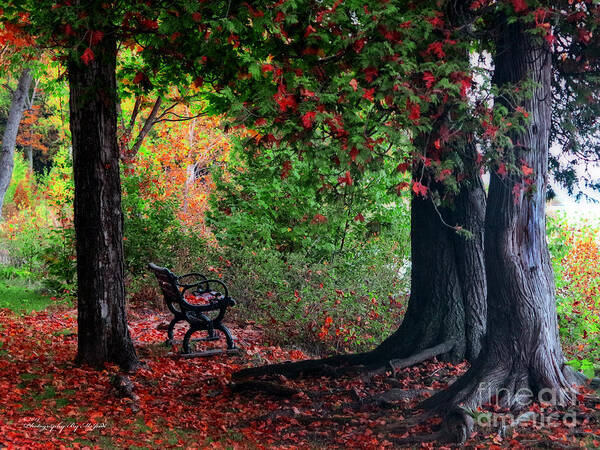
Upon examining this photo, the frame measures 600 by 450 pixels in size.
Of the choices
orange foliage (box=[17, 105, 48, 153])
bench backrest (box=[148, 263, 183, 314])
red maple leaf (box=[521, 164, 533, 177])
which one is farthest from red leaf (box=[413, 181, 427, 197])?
orange foliage (box=[17, 105, 48, 153])

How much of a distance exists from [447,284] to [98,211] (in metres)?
3.90

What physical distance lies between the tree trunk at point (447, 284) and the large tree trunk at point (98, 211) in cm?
Result: 303

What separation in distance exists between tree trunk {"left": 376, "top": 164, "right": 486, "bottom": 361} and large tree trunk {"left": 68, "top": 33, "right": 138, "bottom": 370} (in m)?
3.03

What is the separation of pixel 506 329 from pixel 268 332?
15.1 ft

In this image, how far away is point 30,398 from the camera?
595 centimetres

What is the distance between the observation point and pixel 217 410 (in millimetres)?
6250

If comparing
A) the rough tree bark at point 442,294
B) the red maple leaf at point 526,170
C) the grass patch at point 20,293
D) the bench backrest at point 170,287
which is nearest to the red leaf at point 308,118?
the red maple leaf at point 526,170

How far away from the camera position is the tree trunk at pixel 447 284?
6809 mm

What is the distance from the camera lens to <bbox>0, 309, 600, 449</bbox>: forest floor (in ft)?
16.5

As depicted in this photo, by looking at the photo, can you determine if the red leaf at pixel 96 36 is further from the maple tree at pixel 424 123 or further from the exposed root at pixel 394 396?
the exposed root at pixel 394 396

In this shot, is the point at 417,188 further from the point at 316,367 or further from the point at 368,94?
the point at 316,367

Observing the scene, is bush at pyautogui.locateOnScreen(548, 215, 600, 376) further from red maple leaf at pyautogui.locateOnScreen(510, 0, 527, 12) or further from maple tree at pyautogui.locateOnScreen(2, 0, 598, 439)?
red maple leaf at pyautogui.locateOnScreen(510, 0, 527, 12)

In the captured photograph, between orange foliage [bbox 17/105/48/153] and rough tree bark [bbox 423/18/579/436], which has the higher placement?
orange foliage [bbox 17/105/48/153]

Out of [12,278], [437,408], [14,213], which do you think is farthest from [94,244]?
[14,213]
